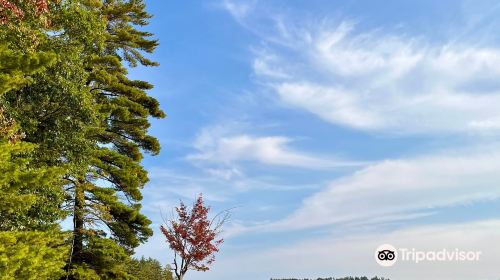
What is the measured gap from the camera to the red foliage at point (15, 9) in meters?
15.5

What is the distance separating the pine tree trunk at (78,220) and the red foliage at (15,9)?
31.0 ft

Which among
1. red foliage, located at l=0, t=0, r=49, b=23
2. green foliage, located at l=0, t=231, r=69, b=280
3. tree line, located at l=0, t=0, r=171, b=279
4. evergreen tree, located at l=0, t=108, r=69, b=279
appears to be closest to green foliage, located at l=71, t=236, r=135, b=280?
tree line, located at l=0, t=0, r=171, b=279

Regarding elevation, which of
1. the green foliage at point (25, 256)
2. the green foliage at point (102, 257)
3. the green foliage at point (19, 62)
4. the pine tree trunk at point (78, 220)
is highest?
the green foliage at point (19, 62)

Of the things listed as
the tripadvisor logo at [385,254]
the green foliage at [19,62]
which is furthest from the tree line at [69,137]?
the tripadvisor logo at [385,254]

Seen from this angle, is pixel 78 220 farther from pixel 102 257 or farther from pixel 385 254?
pixel 385 254

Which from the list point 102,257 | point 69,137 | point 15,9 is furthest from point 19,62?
point 102,257

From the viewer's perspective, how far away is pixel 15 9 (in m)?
15.8

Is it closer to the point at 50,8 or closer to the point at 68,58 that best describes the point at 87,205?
the point at 68,58

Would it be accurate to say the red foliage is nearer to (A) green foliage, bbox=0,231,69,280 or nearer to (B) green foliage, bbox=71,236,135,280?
(A) green foliage, bbox=0,231,69,280

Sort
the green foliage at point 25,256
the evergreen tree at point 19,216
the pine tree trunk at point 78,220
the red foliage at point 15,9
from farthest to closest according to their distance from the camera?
the pine tree trunk at point 78,220, the red foliage at point 15,9, the evergreen tree at point 19,216, the green foliage at point 25,256

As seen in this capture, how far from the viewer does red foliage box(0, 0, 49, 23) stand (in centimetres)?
1547

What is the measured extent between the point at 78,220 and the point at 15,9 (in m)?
12.0

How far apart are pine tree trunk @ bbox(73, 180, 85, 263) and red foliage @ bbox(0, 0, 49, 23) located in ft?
31.0

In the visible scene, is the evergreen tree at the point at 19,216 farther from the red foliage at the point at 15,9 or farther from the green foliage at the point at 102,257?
the green foliage at the point at 102,257
